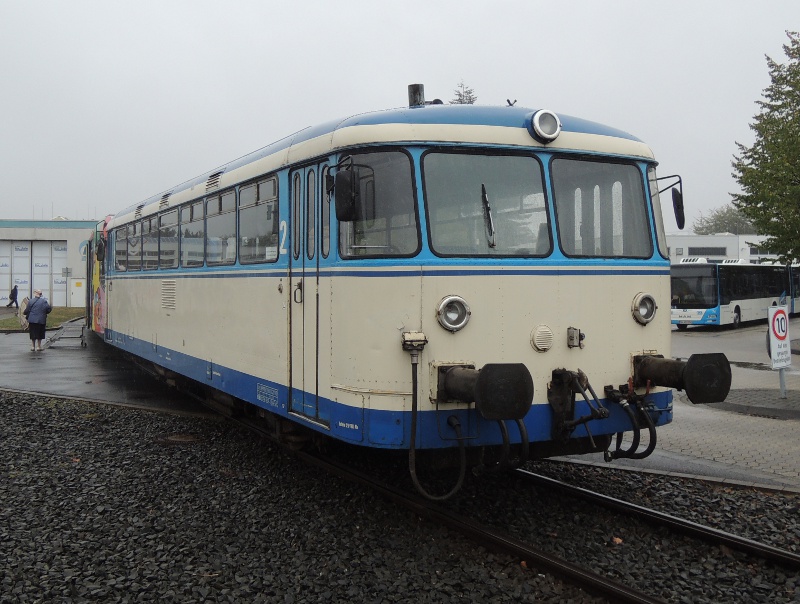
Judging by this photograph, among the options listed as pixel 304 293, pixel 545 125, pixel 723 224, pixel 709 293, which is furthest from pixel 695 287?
pixel 723 224

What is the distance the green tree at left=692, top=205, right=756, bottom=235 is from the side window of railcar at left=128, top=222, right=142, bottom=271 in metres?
103

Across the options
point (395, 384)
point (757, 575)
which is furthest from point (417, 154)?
point (757, 575)

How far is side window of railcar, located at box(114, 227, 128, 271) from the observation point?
46.1 feet

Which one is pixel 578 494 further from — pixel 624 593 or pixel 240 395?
pixel 240 395

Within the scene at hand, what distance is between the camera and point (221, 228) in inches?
342

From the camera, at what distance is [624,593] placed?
4.66 meters

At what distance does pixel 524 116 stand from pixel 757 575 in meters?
3.56

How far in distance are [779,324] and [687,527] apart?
7.88 meters

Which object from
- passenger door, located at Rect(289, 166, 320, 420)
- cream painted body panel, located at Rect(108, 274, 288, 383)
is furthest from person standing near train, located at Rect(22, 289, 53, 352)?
passenger door, located at Rect(289, 166, 320, 420)

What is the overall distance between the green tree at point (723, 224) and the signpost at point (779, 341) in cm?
10052

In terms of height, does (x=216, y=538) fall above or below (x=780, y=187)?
below

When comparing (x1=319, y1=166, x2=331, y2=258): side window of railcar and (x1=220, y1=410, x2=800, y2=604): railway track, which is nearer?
(x1=220, y1=410, x2=800, y2=604): railway track

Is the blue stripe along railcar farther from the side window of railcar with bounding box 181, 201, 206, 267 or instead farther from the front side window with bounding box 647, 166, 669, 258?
the side window of railcar with bounding box 181, 201, 206, 267

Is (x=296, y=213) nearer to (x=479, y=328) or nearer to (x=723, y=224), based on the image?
(x=479, y=328)
